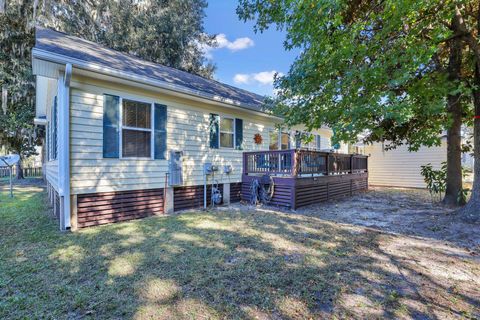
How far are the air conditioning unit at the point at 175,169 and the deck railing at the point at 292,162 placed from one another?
2330 mm

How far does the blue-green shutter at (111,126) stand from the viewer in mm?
5207

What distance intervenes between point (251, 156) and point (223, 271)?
5.22 m

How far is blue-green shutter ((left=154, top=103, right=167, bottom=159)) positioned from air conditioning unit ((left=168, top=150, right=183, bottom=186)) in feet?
0.72

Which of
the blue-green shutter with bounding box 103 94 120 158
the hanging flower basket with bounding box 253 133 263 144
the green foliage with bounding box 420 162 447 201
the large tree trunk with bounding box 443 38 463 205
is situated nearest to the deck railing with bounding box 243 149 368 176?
the hanging flower basket with bounding box 253 133 263 144

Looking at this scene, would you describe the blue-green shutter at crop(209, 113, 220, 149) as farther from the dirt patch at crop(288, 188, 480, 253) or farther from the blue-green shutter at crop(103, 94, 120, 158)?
the dirt patch at crop(288, 188, 480, 253)

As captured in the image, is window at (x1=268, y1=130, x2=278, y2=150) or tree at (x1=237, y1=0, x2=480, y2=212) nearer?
tree at (x1=237, y1=0, x2=480, y2=212)

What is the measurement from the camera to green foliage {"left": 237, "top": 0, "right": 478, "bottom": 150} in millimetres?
4566

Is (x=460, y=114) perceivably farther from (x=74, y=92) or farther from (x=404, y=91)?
(x=74, y=92)

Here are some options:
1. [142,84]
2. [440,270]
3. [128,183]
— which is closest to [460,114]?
[440,270]

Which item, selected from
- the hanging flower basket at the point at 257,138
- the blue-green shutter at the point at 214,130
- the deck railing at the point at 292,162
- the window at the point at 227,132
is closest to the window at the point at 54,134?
the blue-green shutter at the point at 214,130

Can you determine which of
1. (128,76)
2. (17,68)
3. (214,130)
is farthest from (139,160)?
(17,68)

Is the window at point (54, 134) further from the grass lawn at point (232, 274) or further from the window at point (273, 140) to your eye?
the window at point (273, 140)

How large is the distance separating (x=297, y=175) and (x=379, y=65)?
126 inches

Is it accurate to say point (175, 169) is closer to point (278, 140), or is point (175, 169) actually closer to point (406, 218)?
point (278, 140)
